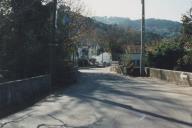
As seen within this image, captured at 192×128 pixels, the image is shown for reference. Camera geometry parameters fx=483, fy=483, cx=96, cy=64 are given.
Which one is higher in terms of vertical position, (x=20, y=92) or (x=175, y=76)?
(x=20, y=92)

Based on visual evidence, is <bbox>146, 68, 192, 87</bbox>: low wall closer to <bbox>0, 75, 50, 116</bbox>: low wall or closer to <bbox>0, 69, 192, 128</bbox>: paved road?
<bbox>0, 69, 192, 128</bbox>: paved road

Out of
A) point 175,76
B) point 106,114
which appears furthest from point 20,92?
point 175,76

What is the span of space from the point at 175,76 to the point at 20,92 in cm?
1756

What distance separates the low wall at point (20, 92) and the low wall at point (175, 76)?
1016 centimetres

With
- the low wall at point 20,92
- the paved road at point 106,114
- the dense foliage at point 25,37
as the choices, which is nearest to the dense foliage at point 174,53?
the dense foliage at point 25,37

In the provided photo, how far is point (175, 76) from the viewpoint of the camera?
36.2 meters

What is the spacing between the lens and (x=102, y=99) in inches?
892

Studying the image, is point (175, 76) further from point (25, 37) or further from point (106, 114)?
point (106, 114)

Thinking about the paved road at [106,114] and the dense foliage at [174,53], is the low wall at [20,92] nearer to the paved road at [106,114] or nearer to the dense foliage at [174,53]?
the paved road at [106,114]

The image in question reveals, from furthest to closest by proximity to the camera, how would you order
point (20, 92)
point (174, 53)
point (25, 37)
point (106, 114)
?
point (174, 53)
point (25, 37)
point (20, 92)
point (106, 114)

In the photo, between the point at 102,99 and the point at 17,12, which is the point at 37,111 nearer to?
the point at 102,99

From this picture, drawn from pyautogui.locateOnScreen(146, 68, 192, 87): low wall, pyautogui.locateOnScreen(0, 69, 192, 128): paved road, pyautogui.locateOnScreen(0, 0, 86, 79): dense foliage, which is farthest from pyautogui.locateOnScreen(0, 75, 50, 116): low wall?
pyautogui.locateOnScreen(146, 68, 192, 87): low wall

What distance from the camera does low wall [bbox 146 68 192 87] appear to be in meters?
32.5

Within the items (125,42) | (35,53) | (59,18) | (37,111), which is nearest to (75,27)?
(59,18)
